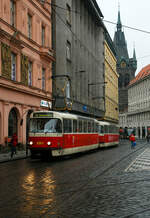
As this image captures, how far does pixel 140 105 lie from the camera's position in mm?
112000

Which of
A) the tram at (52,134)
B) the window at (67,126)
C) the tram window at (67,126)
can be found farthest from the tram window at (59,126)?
the tram window at (67,126)

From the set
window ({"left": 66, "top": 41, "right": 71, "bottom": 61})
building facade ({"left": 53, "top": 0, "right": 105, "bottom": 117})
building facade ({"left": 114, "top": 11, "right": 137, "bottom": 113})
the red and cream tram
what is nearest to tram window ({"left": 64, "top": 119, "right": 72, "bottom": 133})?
the red and cream tram

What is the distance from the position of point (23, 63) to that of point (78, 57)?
18.5 metres

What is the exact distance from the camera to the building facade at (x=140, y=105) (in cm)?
10517

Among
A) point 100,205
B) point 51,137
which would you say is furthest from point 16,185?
point 51,137

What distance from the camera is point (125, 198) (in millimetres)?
8531

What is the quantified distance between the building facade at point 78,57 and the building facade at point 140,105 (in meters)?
41.8

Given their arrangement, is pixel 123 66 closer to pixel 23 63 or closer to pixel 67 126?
pixel 23 63

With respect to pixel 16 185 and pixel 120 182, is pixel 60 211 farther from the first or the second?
pixel 120 182

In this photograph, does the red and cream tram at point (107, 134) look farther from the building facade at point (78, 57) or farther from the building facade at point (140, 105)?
the building facade at point (140, 105)

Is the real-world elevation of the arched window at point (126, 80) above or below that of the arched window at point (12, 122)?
above

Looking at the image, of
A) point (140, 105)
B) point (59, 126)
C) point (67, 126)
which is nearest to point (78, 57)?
point (67, 126)

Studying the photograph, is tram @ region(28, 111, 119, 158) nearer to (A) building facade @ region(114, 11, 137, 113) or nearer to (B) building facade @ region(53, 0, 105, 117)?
(B) building facade @ region(53, 0, 105, 117)

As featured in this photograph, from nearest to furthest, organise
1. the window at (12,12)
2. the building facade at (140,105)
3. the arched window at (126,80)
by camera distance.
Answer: the window at (12,12) → the building facade at (140,105) → the arched window at (126,80)
